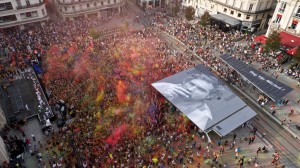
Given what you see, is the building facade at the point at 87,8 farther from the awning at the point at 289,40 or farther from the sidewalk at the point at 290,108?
the sidewalk at the point at 290,108

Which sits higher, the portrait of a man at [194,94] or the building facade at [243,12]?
the building facade at [243,12]

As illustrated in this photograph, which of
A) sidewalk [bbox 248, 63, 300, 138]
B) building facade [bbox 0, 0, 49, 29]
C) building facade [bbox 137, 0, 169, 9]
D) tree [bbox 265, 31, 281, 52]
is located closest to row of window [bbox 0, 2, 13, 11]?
building facade [bbox 0, 0, 49, 29]

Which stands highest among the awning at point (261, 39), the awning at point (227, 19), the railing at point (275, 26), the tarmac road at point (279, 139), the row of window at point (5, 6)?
the row of window at point (5, 6)

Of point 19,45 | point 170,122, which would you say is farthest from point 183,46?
point 19,45

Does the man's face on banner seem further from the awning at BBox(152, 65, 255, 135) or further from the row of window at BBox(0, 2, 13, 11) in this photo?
the row of window at BBox(0, 2, 13, 11)

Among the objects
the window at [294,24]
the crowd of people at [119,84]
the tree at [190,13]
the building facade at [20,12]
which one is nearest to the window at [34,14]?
the building facade at [20,12]

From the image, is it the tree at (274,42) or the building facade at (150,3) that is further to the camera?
the building facade at (150,3)
